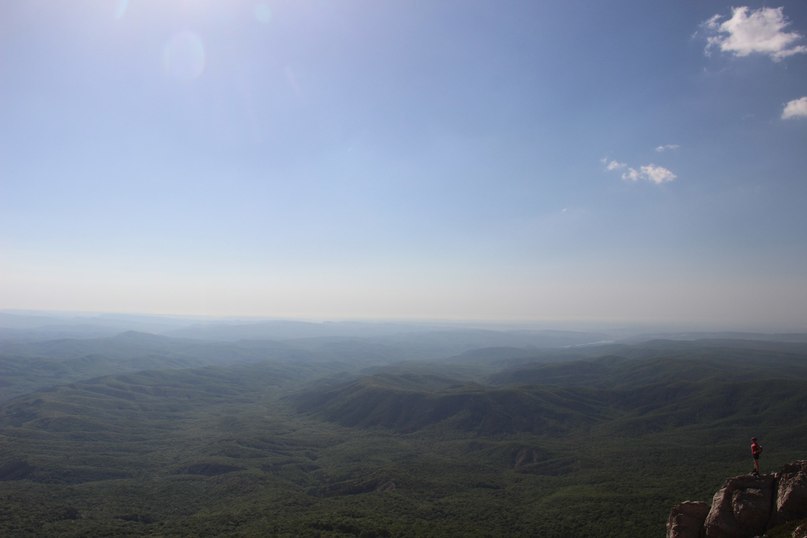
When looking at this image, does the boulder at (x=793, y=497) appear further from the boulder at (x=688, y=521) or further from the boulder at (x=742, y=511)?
the boulder at (x=688, y=521)

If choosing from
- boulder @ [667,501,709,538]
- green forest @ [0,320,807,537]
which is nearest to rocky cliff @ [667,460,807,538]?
boulder @ [667,501,709,538]

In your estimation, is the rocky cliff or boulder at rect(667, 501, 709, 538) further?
boulder at rect(667, 501, 709, 538)

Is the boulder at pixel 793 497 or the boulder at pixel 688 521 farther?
the boulder at pixel 688 521

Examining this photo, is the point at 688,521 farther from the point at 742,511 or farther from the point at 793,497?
the point at 793,497

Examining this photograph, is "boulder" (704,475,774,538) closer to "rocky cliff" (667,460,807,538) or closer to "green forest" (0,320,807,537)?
"rocky cliff" (667,460,807,538)

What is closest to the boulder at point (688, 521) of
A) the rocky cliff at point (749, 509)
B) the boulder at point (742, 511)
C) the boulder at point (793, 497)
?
the rocky cliff at point (749, 509)

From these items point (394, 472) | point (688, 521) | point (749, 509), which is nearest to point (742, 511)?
point (749, 509)
